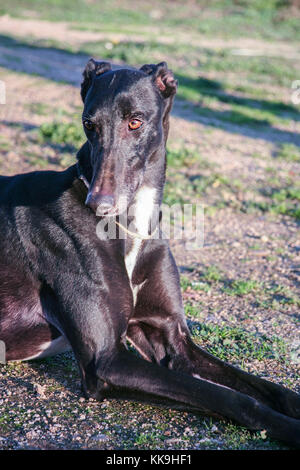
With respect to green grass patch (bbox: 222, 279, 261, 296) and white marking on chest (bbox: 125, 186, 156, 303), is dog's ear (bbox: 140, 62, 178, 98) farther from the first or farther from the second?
green grass patch (bbox: 222, 279, 261, 296)

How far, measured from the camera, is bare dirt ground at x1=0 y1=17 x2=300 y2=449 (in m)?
2.97

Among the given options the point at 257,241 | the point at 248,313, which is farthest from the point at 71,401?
the point at 257,241

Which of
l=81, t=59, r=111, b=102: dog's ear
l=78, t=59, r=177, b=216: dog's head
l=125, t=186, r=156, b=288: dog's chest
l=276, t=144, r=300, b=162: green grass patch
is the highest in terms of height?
l=81, t=59, r=111, b=102: dog's ear

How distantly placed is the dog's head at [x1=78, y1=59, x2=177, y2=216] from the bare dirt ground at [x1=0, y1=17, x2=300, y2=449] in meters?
1.04

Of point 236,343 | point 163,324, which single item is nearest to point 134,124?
point 163,324

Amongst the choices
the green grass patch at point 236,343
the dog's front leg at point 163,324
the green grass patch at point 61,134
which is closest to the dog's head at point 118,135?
the dog's front leg at point 163,324

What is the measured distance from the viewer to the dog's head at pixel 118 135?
3129 millimetres

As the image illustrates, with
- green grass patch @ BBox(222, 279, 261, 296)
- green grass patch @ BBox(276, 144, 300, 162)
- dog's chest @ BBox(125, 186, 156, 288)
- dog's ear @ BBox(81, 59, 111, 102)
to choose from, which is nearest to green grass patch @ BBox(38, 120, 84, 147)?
green grass patch @ BBox(276, 144, 300, 162)

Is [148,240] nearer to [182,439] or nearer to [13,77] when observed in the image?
[182,439]

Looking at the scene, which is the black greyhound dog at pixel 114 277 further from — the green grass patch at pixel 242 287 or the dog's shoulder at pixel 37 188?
the green grass patch at pixel 242 287

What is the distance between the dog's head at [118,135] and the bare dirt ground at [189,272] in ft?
3.41

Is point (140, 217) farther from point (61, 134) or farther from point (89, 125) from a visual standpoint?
point (61, 134)

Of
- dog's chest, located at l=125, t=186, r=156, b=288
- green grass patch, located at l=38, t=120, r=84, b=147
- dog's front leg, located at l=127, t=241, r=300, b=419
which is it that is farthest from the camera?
green grass patch, located at l=38, t=120, r=84, b=147
